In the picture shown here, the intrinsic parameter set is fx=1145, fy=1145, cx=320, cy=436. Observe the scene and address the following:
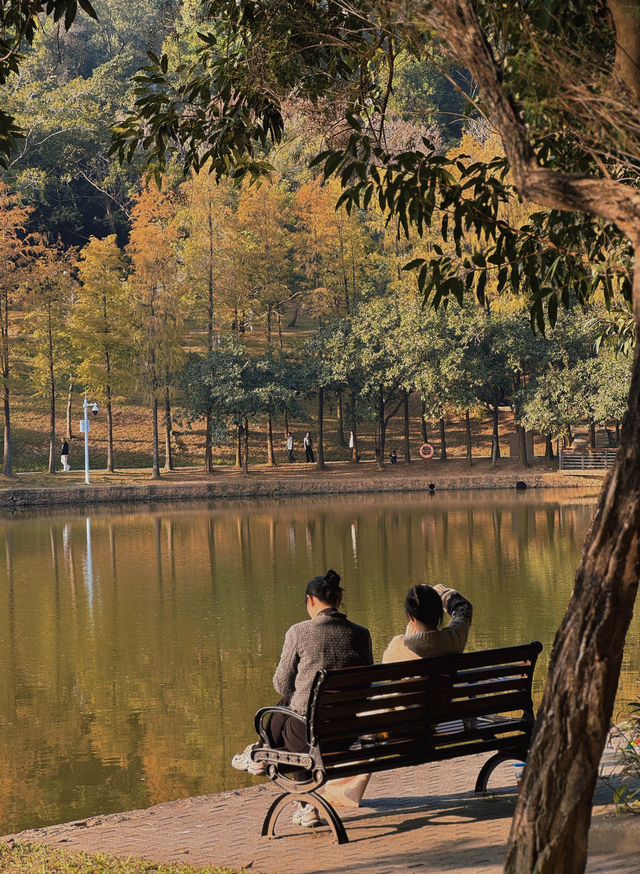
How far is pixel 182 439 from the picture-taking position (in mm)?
53812

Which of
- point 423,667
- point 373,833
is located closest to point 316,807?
point 373,833

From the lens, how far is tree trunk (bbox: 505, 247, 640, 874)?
358 cm

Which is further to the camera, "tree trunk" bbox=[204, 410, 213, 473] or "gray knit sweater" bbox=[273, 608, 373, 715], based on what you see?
"tree trunk" bbox=[204, 410, 213, 473]

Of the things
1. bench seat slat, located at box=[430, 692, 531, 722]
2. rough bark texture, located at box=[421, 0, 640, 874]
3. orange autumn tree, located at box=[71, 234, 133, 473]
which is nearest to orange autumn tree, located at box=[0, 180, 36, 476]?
orange autumn tree, located at box=[71, 234, 133, 473]

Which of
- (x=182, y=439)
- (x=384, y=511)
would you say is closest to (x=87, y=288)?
(x=182, y=439)

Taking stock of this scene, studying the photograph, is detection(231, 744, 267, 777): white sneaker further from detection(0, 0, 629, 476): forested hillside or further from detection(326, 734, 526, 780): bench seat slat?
detection(0, 0, 629, 476): forested hillside

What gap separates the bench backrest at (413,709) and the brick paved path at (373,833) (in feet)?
1.12

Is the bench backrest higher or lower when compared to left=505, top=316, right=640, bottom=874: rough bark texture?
lower

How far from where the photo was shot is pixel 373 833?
5.81 metres

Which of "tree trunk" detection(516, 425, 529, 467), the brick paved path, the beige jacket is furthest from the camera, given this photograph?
"tree trunk" detection(516, 425, 529, 467)

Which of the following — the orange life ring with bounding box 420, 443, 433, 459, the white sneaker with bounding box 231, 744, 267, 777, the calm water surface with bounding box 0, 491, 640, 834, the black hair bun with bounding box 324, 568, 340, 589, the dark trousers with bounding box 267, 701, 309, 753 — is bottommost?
the calm water surface with bounding box 0, 491, 640, 834

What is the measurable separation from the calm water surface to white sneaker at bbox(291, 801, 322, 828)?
2.31m

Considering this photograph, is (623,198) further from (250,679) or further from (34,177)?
(34,177)

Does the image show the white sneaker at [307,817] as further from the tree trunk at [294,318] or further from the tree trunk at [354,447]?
the tree trunk at [294,318]
